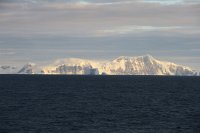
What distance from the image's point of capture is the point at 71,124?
267ft

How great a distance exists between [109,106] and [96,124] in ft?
115

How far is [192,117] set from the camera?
93.9 metres

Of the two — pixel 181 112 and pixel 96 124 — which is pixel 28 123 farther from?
pixel 181 112

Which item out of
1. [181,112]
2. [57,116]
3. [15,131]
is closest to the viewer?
[15,131]

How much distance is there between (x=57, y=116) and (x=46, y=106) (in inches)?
849

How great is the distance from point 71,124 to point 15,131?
11333 millimetres

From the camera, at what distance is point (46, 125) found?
79312mm

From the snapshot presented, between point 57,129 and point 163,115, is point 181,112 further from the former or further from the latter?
point 57,129

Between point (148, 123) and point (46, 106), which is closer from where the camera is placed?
point (148, 123)

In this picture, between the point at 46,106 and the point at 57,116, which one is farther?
the point at 46,106

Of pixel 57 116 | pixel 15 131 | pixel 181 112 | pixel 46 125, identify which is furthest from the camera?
pixel 181 112

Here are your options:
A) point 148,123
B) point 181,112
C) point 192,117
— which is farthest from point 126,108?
point 148,123

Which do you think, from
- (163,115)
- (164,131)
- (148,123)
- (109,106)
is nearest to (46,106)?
(109,106)

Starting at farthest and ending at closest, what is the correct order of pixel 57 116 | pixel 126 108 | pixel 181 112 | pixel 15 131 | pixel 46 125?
pixel 126 108 → pixel 181 112 → pixel 57 116 → pixel 46 125 → pixel 15 131
